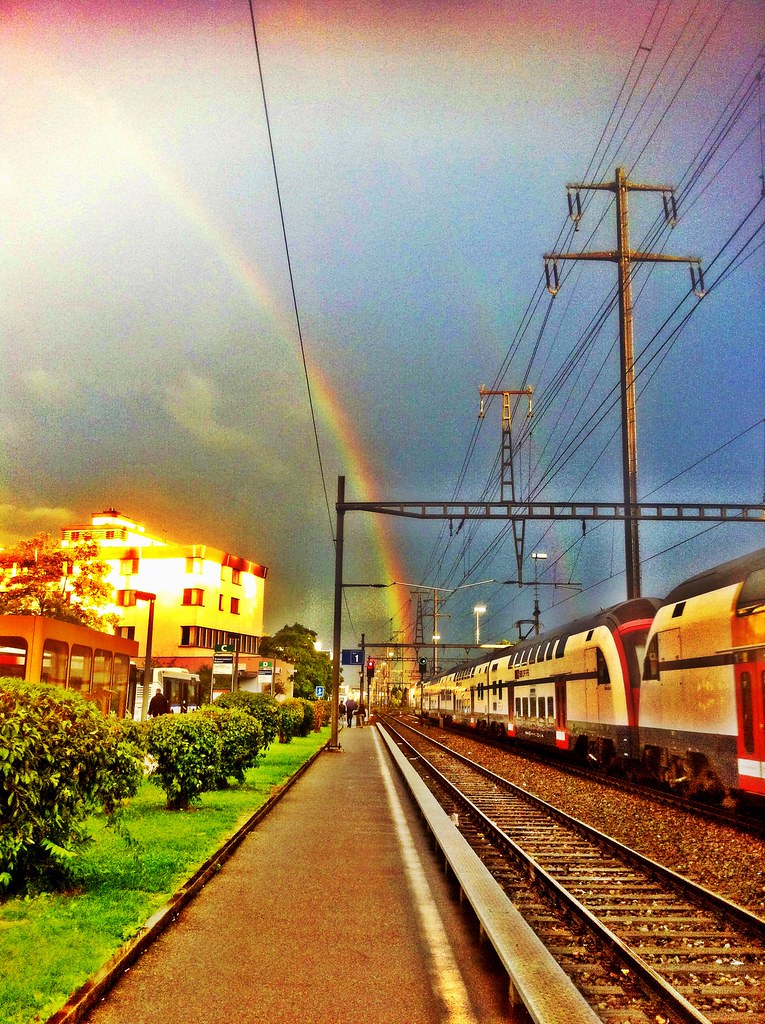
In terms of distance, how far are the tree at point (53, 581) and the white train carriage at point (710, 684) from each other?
35428mm

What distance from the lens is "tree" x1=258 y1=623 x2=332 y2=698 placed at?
98.8m

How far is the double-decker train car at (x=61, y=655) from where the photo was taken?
2286 centimetres

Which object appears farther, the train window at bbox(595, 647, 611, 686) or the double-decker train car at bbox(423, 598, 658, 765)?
the train window at bbox(595, 647, 611, 686)

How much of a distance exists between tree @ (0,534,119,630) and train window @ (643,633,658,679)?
3481 centimetres

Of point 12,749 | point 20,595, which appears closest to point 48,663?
point 12,749

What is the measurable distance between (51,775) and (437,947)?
3.32 meters

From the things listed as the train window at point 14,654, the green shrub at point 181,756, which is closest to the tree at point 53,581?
the train window at point 14,654

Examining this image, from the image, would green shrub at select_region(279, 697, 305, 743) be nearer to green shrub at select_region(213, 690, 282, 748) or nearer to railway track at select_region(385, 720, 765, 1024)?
green shrub at select_region(213, 690, 282, 748)

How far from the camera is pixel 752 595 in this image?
12.4m

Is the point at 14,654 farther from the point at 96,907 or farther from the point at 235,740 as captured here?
the point at 96,907

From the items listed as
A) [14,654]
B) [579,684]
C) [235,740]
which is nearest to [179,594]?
[14,654]

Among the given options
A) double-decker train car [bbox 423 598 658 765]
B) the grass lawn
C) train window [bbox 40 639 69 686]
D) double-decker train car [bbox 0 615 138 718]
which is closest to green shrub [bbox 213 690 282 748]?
double-decker train car [bbox 0 615 138 718]

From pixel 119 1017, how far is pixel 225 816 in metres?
7.97

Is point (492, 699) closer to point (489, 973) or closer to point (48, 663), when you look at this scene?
point (48, 663)
